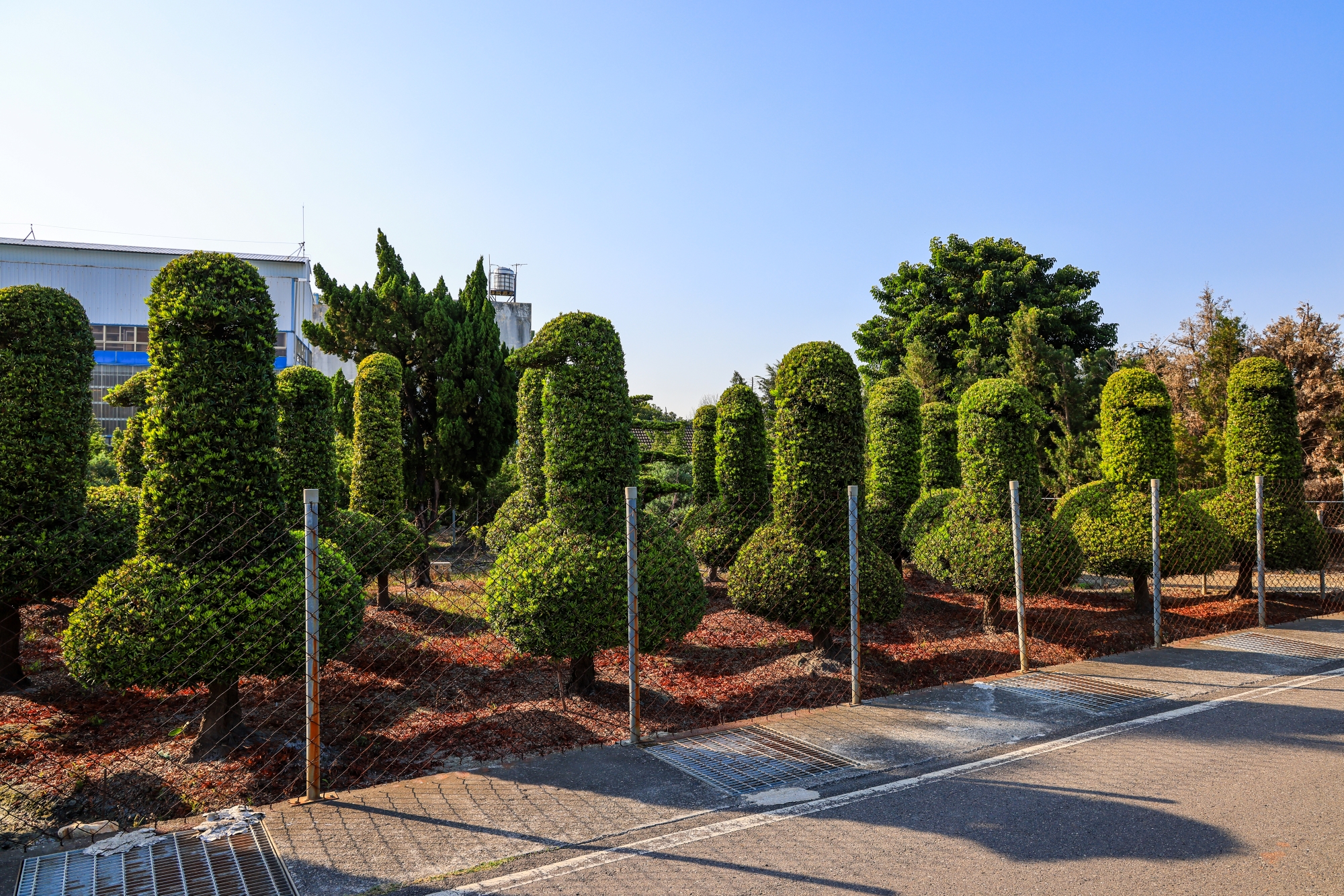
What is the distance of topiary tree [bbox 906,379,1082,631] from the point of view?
9.33 m

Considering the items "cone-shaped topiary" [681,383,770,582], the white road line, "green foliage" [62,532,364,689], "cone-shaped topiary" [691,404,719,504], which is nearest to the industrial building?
"cone-shaped topiary" [691,404,719,504]

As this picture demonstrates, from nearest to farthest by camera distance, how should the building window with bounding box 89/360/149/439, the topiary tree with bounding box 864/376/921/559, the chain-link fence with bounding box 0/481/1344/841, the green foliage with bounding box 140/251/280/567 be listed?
the chain-link fence with bounding box 0/481/1344/841
the green foliage with bounding box 140/251/280/567
the topiary tree with bounding box 864/376/921/559
the building window with bounding box 89/360/149/439

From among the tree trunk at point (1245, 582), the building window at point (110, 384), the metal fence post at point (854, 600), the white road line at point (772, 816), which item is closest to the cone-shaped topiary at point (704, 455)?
the metal fence post at point (854, 600)

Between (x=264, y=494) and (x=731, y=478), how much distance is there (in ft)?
24.7

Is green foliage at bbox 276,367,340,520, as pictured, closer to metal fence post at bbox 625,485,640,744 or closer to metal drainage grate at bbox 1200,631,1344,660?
metal fence post at bbox 625,485,640,744

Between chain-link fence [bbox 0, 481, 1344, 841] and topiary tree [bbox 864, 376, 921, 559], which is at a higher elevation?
topiary tree [bbox 864, 376, 921, 559]

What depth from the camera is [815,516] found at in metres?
8.09

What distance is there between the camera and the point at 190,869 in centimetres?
389

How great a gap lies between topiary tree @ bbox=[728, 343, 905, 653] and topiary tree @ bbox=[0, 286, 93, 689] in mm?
6346

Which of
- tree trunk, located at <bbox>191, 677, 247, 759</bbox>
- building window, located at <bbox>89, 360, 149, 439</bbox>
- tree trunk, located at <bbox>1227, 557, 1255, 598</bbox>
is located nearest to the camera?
tree trunk, located at <bbox>191, 677, 247, 759</bbox>

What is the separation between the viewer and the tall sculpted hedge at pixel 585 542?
6285 millimetres

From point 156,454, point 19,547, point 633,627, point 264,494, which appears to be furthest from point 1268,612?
point 19,547

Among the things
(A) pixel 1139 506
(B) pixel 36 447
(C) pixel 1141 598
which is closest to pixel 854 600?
(A) pixel 1139 506

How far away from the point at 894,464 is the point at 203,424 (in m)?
10.3
